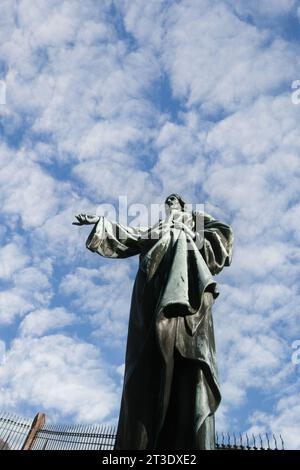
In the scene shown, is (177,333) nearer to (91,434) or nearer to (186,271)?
(186,271)

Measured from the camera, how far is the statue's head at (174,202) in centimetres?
729

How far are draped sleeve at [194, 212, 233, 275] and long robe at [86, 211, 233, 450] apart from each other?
0.19 m

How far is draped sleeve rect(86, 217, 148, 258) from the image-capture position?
242 inches

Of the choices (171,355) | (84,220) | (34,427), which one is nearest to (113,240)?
(84,220)

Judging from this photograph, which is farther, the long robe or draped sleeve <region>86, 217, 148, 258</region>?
draped sleeve <region>86, 217, 148, 258</region>

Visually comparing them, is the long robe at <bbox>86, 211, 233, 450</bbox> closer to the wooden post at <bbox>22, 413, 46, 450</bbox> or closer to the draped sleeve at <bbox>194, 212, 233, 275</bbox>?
the draped sleeve at <bbox>194, 212, 233, 275</bbox>

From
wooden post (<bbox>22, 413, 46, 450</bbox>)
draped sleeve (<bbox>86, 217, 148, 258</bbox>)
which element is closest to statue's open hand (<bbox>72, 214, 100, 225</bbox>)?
draped sleeve (<bbox>86, 217, 148, 258</bbox>)

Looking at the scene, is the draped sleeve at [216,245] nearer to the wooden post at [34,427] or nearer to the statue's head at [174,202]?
the statue's head at [174,202]

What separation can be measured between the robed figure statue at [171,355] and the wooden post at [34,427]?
49.4ft

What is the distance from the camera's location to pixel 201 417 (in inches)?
165

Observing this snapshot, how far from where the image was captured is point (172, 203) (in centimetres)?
734

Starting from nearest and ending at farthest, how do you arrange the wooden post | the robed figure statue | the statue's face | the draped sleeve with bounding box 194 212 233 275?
the robed figure statue < the draped sleeve with bounding box 194 212 233 275 < the statue's face < the wooden post
